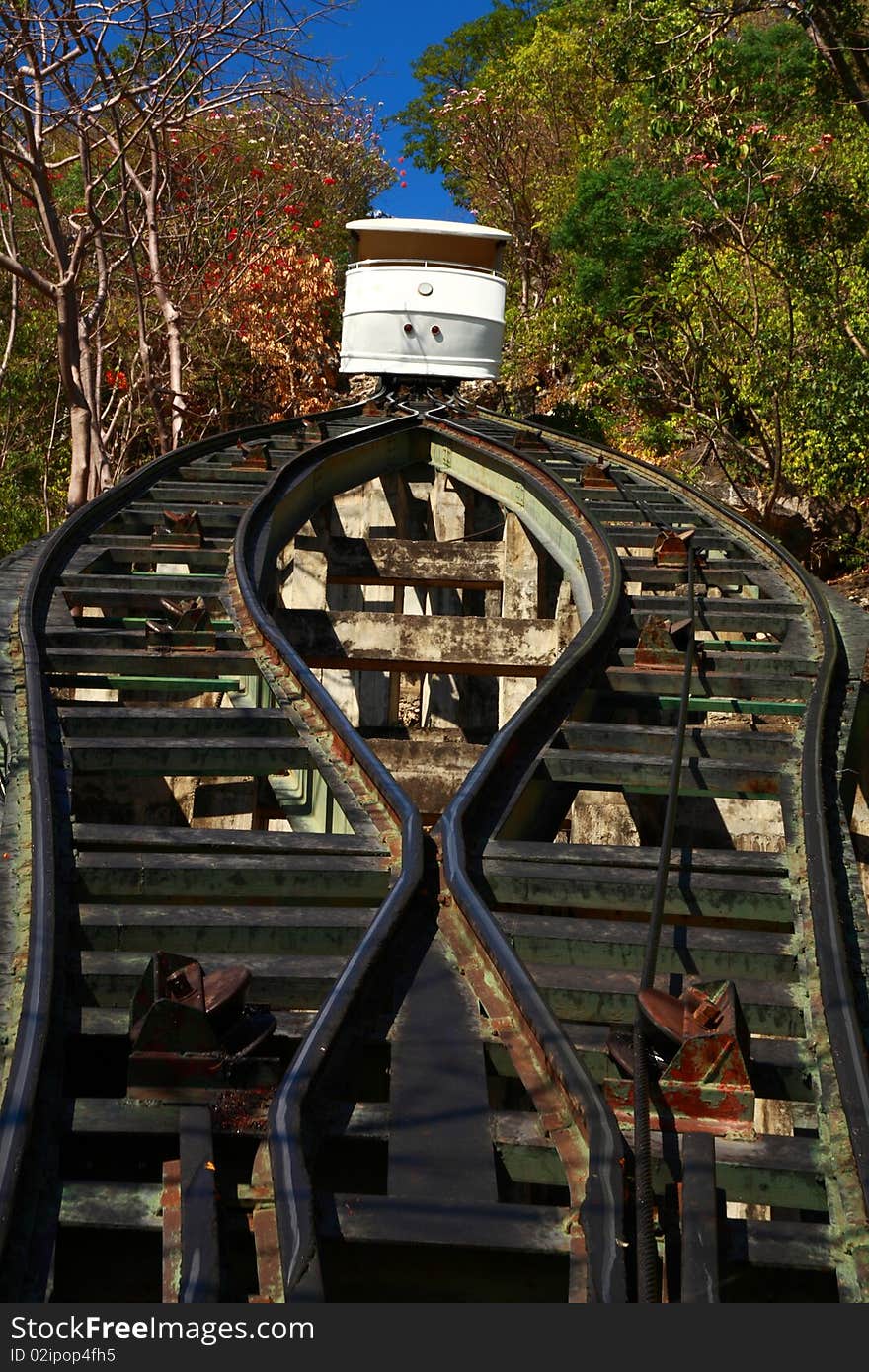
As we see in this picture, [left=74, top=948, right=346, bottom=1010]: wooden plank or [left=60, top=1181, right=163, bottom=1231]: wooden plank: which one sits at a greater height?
[left=74, top=948, right=346, bottom=1010]: wooden plank

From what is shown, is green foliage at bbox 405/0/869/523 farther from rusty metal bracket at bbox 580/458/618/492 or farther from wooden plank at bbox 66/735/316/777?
wooden plank at bbox 66/735/316/777

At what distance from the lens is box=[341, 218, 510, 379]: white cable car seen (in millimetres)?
14633

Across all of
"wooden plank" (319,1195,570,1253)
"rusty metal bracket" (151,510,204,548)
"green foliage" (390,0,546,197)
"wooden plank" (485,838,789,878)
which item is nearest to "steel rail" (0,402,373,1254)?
"rusty metal bracket" (151,510,204,548)

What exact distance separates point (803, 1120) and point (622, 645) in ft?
11.3

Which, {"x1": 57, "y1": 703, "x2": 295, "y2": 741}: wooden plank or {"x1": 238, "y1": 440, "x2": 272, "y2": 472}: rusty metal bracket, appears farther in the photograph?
{"x1": 238, "y1": 440, "x2": 272, "y2": 472}: rusty metal bracket

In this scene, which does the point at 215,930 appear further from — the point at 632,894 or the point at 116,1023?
the point at 632,894

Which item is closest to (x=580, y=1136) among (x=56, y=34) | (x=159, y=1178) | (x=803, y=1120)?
(x=803, y=1120)

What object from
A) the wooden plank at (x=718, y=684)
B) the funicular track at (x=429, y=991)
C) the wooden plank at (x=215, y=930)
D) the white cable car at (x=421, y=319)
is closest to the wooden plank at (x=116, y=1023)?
the funicular track at (x=429, y=991)

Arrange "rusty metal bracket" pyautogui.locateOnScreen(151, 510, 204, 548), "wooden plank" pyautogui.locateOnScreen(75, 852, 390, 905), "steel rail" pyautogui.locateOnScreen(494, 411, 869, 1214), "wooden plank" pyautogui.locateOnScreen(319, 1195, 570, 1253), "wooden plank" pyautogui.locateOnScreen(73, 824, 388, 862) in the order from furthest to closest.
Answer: "rusty metal bracket" pyautogui.locateOnScreen(151, 510, 204, 548)
"wooden plank" pyautogui.locateOnScreen(73, 824, 388, 862)
"wooden plank" pyautogui.locateOnScreen(75, 852, 390, 905)
"steel rail" pyautogui.locateOnScreen(494, 411, 869, 1214)
"wooden plank" pyautogui.locateOnScreen(319, 1195, 570, 1253)

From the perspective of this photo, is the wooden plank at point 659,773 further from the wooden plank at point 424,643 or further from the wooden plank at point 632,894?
the wooden plank at point 424,643

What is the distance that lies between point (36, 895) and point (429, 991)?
104 centimetres

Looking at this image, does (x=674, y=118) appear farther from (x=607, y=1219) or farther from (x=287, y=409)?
(x=607, y=1219)

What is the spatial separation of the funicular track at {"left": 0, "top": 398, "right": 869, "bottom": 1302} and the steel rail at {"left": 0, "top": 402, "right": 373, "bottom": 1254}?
0.01 metres

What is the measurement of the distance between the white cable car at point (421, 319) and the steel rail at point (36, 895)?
7437 millimetres
